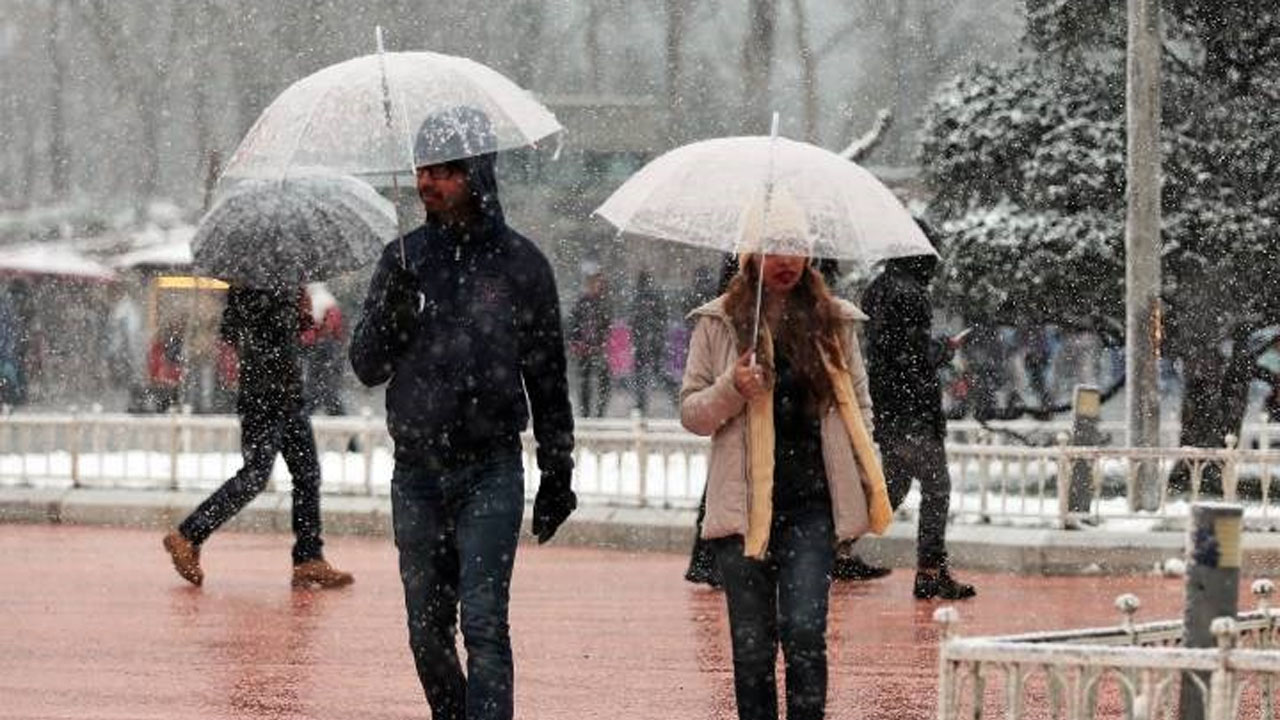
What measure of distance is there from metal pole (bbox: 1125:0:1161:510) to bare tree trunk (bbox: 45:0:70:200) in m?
26.9

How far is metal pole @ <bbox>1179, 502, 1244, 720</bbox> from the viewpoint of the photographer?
700 centimetres

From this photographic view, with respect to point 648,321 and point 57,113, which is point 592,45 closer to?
point 57,113

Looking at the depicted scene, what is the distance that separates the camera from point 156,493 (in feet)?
65.7

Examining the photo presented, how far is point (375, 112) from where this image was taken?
27.7 feet

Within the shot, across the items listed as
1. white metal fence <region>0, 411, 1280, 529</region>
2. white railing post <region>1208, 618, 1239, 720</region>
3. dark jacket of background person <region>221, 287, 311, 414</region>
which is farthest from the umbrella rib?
white metal fence <region>0, 411, 1280, 529</region>

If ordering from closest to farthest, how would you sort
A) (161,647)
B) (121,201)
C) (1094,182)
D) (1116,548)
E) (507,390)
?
(507,390)
(161,647)
(1116,548)
(1094,182)
(121,201)

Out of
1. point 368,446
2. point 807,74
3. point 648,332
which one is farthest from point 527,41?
point 368,446

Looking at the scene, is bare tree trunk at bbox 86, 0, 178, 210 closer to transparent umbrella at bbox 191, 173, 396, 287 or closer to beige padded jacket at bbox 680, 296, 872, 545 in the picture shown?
transparent umbrella at bbox 191, 173, 396, 287

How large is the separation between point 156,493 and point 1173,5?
330 inches

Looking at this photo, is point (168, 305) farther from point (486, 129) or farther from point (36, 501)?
point (486, 129)

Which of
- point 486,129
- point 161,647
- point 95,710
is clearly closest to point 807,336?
point 486,129

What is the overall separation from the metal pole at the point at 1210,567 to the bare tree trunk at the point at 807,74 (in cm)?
3181

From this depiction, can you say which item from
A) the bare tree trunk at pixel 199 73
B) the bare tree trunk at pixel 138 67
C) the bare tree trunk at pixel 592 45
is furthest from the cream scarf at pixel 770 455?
the bare tree trunk at pixel 138 67

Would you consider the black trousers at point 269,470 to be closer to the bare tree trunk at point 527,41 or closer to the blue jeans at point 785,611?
the blue jeans at point 785,611
